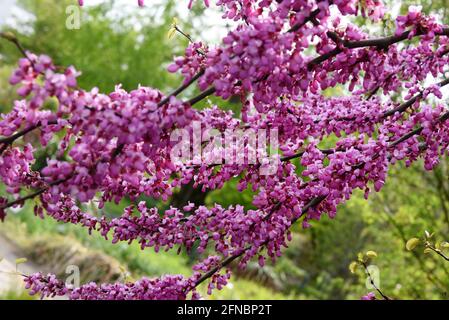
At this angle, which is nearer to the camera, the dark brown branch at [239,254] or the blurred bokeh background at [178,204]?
the dark brown branch at [239,254]

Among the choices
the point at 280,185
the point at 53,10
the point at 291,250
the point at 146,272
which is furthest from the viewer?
the point at 53,10

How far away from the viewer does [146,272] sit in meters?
10.4

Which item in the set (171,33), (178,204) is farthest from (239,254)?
(178,204)

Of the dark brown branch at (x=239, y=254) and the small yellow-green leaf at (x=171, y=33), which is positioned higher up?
the small yellow-green leaf at (x=171, y=33)

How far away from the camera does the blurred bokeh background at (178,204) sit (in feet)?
27.9

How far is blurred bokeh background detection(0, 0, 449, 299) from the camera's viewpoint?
27.9 feet

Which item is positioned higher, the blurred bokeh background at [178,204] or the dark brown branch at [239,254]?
the blurred bokeh background at [178,204]

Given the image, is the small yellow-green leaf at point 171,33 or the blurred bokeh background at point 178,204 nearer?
the small yellow-green leaf at point 171,33

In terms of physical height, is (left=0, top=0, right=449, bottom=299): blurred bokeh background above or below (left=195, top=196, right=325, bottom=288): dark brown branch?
above

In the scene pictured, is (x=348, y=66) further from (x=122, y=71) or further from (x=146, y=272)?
(x=122, y=71)

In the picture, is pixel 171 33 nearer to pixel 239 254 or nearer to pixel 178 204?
pixel 239 254

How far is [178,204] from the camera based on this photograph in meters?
17.7
